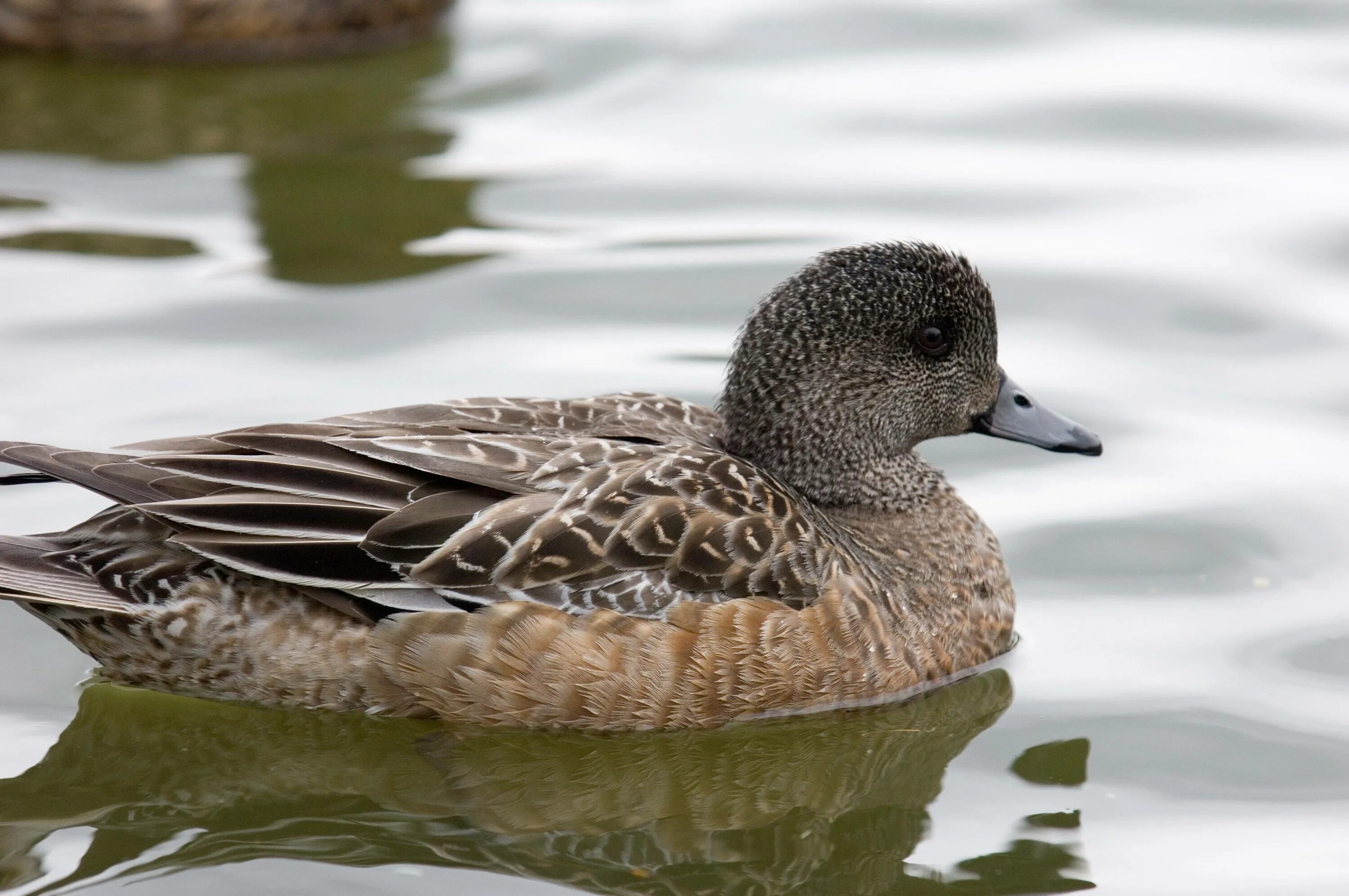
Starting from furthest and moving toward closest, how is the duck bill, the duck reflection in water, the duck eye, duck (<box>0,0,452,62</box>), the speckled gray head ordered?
duck (<box>0,0,452,62</box>) < the duck bill < the duck eye < the speckled gray head < the duck reflection in water

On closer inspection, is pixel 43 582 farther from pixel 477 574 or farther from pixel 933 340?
pixel 933 340

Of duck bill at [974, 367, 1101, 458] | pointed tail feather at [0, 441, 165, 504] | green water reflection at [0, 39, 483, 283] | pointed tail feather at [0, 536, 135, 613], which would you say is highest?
green water reflection at [0, 39, 483, 283]

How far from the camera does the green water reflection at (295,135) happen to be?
9539 millimetres

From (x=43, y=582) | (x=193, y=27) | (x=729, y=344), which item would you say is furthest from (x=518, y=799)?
(x=193, y=27)

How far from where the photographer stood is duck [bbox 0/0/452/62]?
11.2m

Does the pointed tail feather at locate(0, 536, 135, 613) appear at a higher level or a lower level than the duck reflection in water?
higher

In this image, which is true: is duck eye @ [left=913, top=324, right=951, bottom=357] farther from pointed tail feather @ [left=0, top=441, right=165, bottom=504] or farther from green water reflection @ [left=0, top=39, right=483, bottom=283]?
green water reflection @ [left=0, top=39, right=483, bottom=283]

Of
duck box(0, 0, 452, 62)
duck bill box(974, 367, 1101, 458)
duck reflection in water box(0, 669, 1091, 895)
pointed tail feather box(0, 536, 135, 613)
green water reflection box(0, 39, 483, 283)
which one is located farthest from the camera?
duck box(0, 0, 452, 62)

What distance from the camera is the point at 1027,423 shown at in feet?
22.3

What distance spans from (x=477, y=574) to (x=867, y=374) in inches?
61.2

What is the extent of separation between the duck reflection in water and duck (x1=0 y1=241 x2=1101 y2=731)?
0.13 metres

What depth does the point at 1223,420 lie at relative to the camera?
26.6ft

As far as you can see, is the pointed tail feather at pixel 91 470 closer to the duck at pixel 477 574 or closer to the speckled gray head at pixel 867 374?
the duck at pixel 477 574

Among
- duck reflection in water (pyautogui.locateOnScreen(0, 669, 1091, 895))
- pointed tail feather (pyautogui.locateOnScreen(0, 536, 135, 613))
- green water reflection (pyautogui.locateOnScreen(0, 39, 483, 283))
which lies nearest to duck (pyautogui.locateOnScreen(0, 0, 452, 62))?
green water reflection (pyautogui.locateOnScreen(0, 39, 483, 283))
